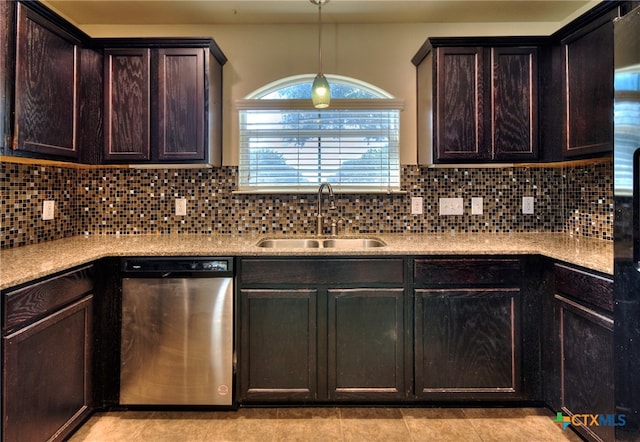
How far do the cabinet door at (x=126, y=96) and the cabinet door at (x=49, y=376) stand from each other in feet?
3.44

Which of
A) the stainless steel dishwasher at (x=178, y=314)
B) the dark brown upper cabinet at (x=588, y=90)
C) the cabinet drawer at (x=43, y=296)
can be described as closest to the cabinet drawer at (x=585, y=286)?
the dark brown upper cabinet at (x=588, y=90)

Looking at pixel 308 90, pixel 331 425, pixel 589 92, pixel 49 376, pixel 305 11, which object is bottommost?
pixel 331 425

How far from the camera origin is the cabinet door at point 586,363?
1702 mm

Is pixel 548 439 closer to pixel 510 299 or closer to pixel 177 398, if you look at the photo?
pixel 510 299

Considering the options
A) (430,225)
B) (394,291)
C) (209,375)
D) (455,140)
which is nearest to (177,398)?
(209,375)

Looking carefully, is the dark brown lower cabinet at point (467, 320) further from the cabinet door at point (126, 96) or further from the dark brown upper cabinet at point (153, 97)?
the cabinet door at point (126, 96)

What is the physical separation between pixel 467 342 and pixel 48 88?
2.66 meters

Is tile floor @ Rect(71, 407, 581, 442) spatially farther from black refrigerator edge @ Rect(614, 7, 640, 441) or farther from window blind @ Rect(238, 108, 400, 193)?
window blind @ Rect(238, 108, 400, 193)

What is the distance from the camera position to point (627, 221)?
150 centimetres

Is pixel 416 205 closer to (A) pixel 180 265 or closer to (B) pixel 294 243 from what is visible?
(B) pixel 294 243

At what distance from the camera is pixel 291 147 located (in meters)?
2.87

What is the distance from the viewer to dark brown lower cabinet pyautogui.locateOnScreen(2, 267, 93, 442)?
1.50 meters

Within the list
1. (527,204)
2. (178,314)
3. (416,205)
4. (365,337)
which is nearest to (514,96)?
(527,204)

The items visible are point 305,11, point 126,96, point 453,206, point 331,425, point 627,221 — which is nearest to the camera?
point 627,221
